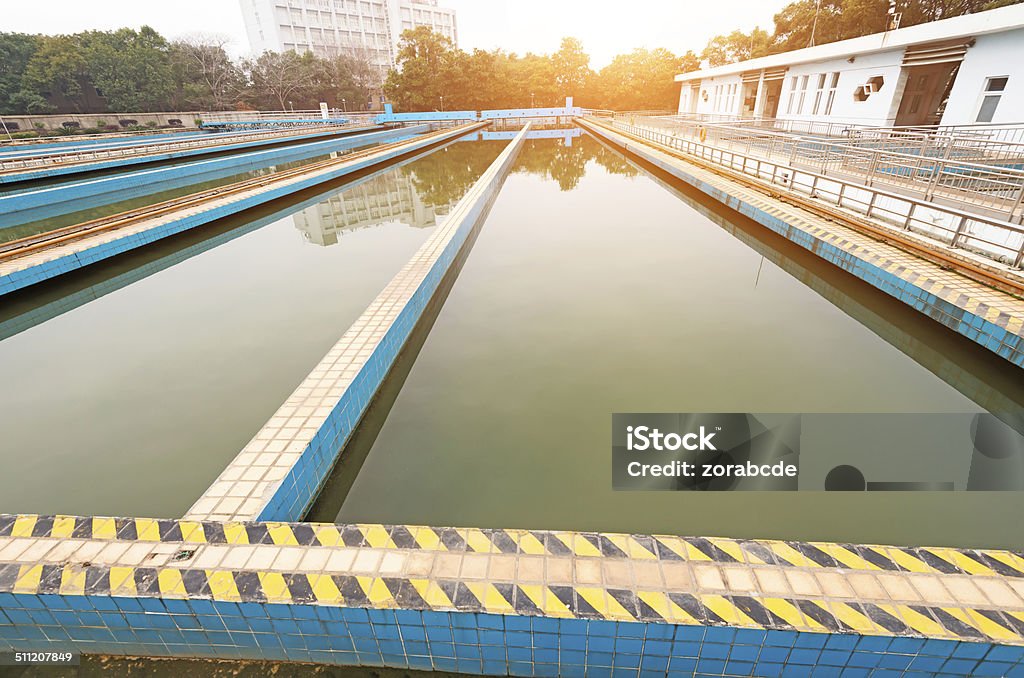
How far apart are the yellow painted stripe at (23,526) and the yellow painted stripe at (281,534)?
1.65 m

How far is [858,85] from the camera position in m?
18.8

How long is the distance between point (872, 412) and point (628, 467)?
9.76 feet

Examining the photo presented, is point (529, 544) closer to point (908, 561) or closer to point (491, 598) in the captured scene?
point (491, 598)

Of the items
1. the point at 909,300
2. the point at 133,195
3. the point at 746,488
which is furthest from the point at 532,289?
the point at 133,195

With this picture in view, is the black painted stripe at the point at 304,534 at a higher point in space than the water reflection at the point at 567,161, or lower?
lower

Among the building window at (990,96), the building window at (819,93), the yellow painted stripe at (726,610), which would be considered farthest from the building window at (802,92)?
the yellow painted stripe at (726,610)

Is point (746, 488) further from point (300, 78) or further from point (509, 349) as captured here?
point (300, 78)

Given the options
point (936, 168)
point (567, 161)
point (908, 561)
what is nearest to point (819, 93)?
point (567, 161)

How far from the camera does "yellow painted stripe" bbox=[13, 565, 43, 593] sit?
2.65 meters

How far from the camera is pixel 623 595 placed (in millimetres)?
2525

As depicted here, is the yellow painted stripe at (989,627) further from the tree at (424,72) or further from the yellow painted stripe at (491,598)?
the tree at (424,72)

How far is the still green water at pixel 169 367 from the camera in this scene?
4344mm

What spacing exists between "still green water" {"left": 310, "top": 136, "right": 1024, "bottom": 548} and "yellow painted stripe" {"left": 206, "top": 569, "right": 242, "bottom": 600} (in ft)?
4.13

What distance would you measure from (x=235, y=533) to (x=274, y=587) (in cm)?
63
